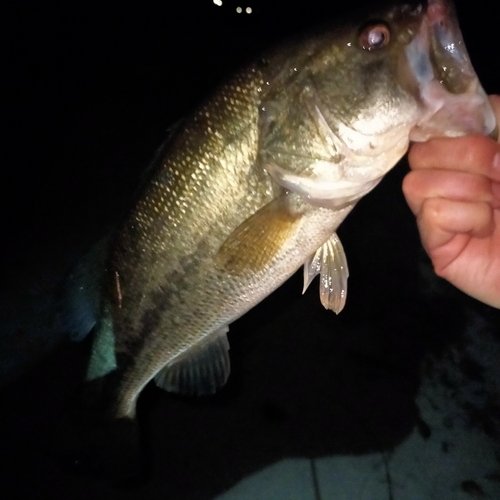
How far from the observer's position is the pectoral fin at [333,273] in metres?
0.96

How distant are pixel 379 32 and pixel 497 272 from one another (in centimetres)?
53

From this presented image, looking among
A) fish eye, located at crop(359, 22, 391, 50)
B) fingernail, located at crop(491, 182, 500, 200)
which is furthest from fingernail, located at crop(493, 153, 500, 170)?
fish eye, located at crop(359, 22, 391, 50)

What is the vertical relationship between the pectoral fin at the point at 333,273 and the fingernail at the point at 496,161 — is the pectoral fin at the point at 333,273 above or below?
below

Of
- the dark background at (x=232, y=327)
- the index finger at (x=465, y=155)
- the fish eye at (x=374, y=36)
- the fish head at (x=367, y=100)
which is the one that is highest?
the fish eye at (x=374, y=36)

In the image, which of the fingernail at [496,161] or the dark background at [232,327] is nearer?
the fingernail at [496,161]

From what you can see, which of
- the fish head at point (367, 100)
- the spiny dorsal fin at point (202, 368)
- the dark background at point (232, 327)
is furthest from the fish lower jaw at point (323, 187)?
the dark background at point (232, 327)

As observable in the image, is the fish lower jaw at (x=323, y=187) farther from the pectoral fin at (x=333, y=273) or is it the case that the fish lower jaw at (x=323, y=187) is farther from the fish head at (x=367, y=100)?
the pectoral fin at (x=333, y=273)

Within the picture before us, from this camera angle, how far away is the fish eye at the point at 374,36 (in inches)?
29.6

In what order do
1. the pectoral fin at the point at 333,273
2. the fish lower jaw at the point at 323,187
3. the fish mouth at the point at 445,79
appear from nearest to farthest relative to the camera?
the fish mouth at the point at 445,79 → the fish lower jaw at the point at 323,187 → the pectoral fin at the point at 333,273

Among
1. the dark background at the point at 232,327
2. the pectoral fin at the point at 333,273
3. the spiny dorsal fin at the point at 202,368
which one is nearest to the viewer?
the pectoral fin at the point at 333,273


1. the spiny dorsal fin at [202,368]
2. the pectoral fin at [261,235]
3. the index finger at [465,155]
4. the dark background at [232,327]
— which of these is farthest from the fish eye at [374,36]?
the dark background at [232,327]

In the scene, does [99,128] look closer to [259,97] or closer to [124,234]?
[124,234]

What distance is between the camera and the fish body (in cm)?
74

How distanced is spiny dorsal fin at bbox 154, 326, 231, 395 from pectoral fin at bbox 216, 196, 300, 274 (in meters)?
0.28
